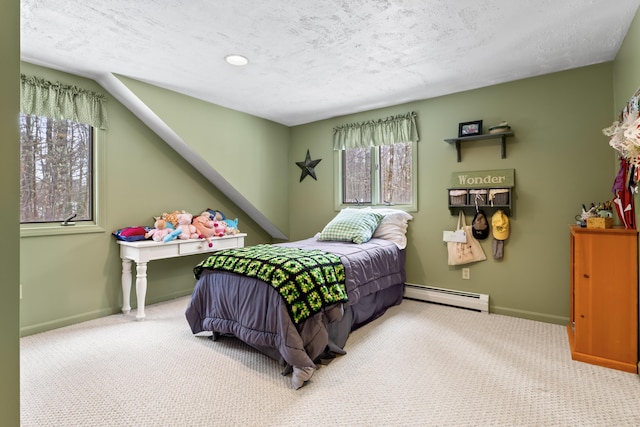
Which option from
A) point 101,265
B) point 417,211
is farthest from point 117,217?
point 417,211

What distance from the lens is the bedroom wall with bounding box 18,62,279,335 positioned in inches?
109

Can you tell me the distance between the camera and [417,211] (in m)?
3.71

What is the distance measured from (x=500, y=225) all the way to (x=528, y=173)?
54cm

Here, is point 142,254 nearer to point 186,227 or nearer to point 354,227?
point 186,227

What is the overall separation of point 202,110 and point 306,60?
5.02ft

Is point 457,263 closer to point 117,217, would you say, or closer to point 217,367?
point 217,367

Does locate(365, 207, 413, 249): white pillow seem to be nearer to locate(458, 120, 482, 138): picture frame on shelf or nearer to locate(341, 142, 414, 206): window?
locate(341, 142, 414, 206): window

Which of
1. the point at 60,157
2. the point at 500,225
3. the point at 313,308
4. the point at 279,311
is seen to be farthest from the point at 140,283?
the point at 500,225

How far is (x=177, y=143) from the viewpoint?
355 centimetres

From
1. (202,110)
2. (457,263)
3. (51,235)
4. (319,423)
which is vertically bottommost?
(319,423)

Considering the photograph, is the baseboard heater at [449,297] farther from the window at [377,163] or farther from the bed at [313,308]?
the window at [377,163]

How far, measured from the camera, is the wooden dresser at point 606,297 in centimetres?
209

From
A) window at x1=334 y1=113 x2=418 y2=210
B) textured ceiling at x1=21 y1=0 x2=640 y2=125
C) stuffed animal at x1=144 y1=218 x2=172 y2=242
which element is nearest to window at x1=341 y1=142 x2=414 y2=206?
window at x1=334 y1=113 x2=418 y2=210

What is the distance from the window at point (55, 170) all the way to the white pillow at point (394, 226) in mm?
2894
